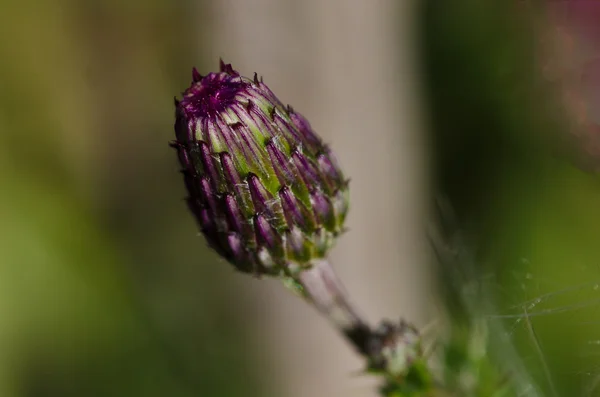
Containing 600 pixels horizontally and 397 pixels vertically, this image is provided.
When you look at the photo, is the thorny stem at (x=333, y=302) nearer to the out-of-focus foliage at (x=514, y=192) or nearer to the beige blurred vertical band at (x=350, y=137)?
the out-of-focus foliage at (x=514, y=192)

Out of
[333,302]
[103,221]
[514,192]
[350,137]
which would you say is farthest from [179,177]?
[333,302]

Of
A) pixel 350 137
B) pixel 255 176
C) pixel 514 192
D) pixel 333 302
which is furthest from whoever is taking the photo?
pixel 350 137

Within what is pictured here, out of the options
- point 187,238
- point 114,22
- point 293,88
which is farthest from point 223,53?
point 187,238

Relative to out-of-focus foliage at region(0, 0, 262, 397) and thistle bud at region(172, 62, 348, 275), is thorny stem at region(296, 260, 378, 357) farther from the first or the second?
out-of-focus foliage at region(0, 0, 262, 397)

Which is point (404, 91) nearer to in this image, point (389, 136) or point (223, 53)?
point (389, 136)

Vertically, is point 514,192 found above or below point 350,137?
below

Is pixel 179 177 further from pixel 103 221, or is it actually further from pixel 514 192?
pixel 514 192
